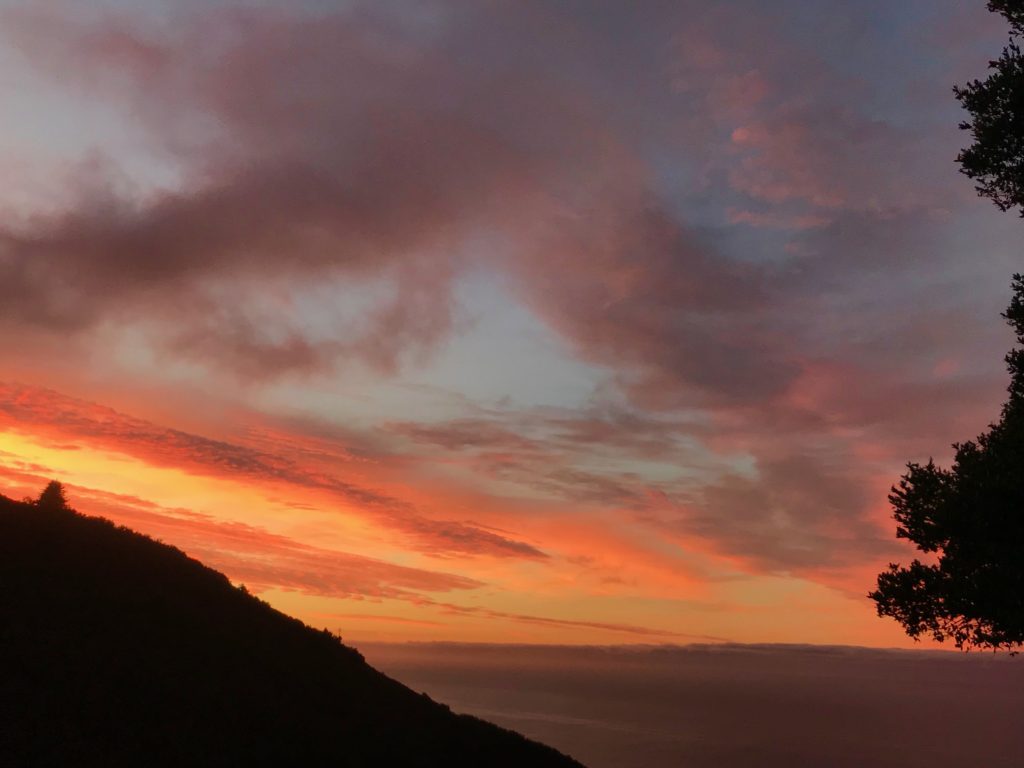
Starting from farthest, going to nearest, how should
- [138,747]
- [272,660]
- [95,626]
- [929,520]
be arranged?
1. [272,660]
2. [95,626]
3. [138,747]
4. [929,520]

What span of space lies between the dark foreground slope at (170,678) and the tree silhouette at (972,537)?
A: 21.8m

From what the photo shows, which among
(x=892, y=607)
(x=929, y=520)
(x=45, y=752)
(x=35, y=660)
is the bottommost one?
(x=45, y=752)

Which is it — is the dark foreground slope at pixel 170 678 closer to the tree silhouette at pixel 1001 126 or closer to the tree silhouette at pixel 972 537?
the tree silhouette at pixel 972 537

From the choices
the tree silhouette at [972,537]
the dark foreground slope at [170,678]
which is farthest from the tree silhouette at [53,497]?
the tree silhouette at [972,537]

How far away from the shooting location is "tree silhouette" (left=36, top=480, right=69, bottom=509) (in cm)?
4153

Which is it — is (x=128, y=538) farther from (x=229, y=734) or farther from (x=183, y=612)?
(x=229, y=734)

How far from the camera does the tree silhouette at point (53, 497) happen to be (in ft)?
136

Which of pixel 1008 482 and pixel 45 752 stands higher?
pixel 1008 482

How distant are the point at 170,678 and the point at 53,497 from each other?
68.0ft

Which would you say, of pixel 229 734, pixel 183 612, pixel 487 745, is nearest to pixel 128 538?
pixel 183 612

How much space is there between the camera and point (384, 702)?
119ft

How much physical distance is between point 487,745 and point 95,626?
1905 cm

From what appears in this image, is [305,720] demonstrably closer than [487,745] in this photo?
Yes

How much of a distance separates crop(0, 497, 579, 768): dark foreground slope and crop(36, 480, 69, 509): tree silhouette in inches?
81.7
